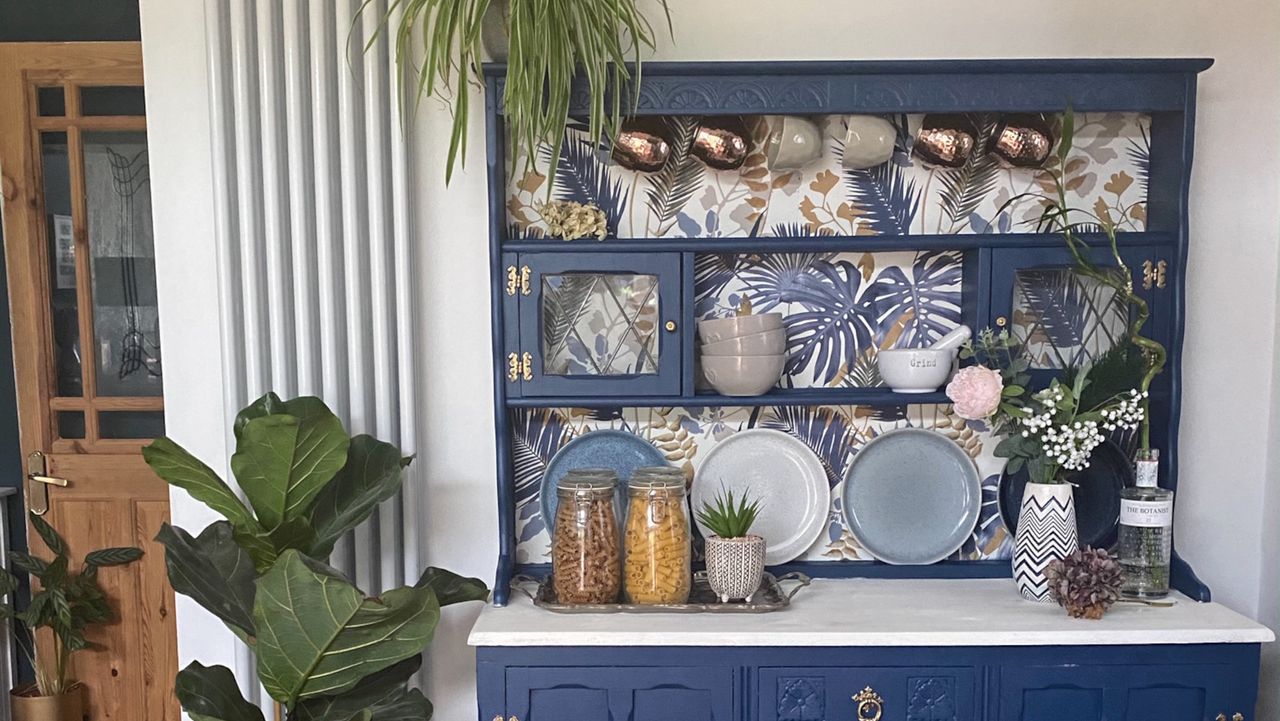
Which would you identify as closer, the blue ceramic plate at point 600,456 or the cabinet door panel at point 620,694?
the cabinet door panel at point 620,694

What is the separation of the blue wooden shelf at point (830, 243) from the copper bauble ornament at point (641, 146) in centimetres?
20

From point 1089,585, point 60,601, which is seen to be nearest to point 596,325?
point 1089,585

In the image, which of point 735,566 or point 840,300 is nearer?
point 735,566

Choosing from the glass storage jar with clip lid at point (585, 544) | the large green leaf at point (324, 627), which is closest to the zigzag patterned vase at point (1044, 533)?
the glass storage jar with clip lid at point (585, 544)

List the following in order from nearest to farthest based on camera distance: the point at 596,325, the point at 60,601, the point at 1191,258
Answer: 1. the point at 596,325
2. the point at 1191,258
3. the point at 60,601

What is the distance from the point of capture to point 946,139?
2010mm

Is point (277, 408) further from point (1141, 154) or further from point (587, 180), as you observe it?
point (1141, 154)

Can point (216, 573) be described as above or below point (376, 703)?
above

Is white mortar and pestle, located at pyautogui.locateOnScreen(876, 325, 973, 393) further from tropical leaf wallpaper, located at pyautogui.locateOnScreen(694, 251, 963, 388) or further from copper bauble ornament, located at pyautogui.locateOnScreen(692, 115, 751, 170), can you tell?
copper bauble ornament, located at pyautogui.locateOnScreen(692, 115, 751, 170)

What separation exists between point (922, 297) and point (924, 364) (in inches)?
9.4

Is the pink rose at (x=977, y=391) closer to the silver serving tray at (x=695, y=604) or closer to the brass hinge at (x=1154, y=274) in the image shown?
the brass hinge at (x=1154, y=274)

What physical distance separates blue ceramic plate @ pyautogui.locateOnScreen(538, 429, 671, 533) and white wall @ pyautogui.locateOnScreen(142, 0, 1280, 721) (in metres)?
0.15

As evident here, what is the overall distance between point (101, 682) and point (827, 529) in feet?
7.36

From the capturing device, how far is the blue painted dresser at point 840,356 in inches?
68.8
